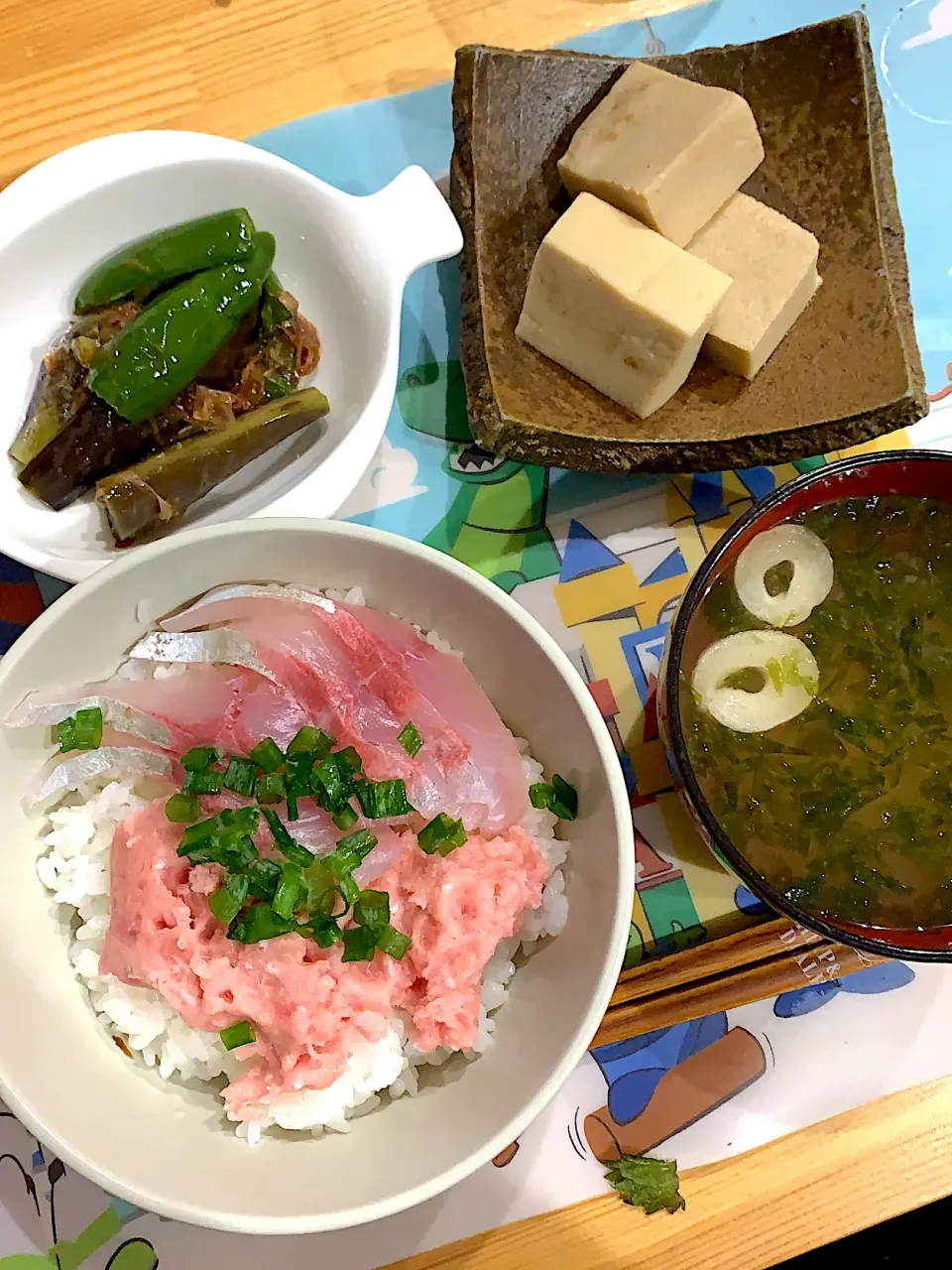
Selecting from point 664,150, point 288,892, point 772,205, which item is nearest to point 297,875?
point 288,892

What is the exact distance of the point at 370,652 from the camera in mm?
1436

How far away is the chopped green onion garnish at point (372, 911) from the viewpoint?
1.33m

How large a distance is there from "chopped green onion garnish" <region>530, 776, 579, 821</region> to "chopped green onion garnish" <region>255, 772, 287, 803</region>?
1.18 ft

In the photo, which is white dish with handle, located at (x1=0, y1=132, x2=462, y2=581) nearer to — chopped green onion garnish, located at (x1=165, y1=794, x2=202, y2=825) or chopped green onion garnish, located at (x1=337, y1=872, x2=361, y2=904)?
chopped green onion garnish, located at (x1=165, y1=794, x2=202, y2=825)

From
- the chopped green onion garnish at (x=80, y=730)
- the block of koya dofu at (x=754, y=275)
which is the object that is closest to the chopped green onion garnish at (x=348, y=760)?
the chopped green onion garnish at (x=80, y=730)

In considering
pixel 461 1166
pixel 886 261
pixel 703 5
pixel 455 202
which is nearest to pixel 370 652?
pixel 461 1166

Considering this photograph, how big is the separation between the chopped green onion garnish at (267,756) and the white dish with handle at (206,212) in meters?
0.43

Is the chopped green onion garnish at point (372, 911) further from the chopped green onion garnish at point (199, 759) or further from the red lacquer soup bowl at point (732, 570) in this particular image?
the red lacquer soup bowl at point (732, 570)

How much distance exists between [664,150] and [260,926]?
1.35 m

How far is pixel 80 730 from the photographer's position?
1.34 metres

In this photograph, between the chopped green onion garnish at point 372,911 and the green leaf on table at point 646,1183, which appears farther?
the green leaf on table at point 646,1183

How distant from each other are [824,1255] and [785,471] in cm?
192

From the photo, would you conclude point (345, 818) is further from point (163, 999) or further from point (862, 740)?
point (862, 740)

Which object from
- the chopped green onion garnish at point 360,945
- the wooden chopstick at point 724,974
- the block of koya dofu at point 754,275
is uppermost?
the block of koya dofu at point 754,275
